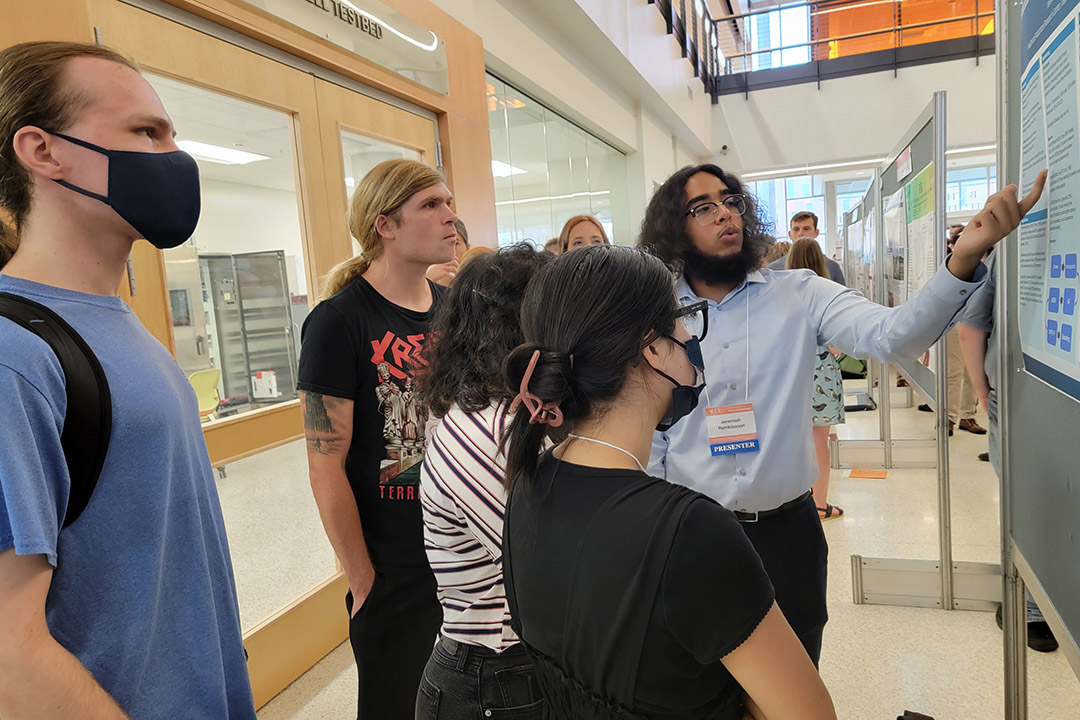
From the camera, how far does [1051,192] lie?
97 centimetres

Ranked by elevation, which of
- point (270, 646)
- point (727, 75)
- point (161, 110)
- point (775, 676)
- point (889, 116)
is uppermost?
point (727, 75)

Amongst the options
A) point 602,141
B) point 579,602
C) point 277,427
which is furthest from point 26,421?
point 602,141

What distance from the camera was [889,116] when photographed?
1037 cm

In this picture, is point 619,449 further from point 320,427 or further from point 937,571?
point 937,571

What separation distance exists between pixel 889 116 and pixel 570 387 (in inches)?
462

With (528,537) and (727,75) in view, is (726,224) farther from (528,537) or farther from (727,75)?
(727,75)

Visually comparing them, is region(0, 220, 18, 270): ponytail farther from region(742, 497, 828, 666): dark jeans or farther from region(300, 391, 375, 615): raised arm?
region(742, 497, 828, 666): dark jeans

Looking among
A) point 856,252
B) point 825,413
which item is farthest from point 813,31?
point 825,413

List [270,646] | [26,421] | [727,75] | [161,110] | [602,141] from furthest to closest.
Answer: [727,75] → [602,141] → [270,646] → [161,110] → [26,421]

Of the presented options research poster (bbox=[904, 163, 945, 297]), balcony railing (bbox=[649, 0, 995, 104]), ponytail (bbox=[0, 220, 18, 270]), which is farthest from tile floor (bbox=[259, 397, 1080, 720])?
balcony railing (bbox=[649, 0, 995, 104])

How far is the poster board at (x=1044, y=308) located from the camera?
0.90m

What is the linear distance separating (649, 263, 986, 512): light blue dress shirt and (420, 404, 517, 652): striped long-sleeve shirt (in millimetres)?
734

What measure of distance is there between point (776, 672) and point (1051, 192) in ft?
2.71

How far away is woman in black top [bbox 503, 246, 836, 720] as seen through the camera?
0.72 m
